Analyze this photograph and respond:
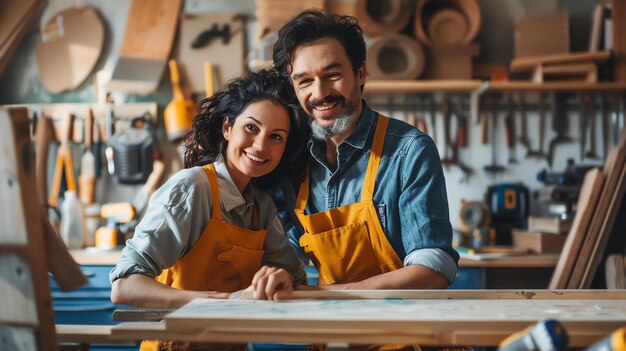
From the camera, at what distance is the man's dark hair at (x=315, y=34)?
2.07 metres

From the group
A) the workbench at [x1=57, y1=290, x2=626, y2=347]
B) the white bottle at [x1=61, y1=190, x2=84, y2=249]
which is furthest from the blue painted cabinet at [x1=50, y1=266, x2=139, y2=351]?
the workbench at [x1=57, y1=290, x2=626, y2=347]

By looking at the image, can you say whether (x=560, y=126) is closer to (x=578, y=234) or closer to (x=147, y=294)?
(x=578, y=234)

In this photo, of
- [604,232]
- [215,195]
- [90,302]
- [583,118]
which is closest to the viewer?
[215,195]

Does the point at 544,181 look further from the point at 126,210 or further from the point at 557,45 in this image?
the point at 126,210

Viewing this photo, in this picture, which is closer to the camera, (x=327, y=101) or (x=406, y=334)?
(x=406, y=334)

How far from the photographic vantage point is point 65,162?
404 centimetres

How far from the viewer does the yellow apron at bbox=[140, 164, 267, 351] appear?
180cm

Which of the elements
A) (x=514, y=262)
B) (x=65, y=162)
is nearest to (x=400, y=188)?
(x=514, y=262)

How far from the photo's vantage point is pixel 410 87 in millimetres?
3762

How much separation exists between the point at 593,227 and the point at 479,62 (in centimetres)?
138

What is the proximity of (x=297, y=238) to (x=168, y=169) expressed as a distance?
6.86 feet

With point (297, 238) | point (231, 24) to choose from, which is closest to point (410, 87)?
point (231, 24)

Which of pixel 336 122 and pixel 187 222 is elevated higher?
pixel 336 122

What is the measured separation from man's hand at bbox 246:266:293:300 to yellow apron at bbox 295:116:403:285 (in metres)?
0.52
